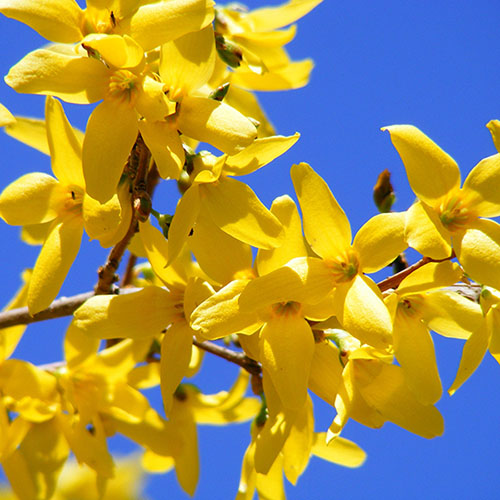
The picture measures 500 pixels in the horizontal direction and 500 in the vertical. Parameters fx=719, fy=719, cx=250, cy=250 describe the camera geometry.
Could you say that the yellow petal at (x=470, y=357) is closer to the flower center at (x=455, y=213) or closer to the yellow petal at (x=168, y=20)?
the flower center at (x=455, y=213)

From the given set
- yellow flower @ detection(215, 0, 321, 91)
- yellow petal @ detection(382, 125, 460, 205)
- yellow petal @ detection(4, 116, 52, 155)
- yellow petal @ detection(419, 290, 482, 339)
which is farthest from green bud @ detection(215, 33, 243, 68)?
yellow petal @ detection(419, 290, 482, 339)

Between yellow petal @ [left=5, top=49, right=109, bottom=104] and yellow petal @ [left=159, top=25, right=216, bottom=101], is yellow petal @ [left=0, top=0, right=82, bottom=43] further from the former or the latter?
yellow petal @ [left=159, top=25, right=216, bottom=101]

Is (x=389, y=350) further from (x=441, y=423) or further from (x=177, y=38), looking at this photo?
(x=177, y=38)

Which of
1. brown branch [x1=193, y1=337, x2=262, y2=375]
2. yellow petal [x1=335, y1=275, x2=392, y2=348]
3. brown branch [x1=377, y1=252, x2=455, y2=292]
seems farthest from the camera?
brown branch [x1=193, y1=337, x2=262, y2=375]

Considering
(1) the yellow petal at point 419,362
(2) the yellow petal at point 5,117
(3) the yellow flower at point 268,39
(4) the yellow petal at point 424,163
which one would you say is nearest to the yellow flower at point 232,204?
(4) the yellow petal at point 424,163

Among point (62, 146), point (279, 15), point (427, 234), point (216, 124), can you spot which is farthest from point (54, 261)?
point (279, 15)

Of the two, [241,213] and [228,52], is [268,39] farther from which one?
[241,213]

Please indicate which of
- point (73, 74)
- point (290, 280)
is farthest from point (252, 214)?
point (73, 74)
